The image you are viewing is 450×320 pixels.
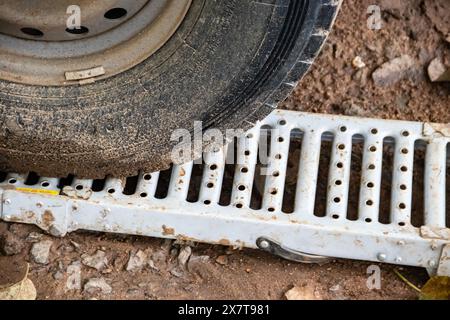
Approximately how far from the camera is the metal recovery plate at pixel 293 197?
2.25 meters

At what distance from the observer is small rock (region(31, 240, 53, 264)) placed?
2.30 metres

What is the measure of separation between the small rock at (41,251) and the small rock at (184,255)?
351 millimetres

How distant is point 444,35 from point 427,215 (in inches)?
27.9

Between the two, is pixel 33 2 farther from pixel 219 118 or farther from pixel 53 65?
pixel 219 118

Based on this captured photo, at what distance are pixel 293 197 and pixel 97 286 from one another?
61 centimetres

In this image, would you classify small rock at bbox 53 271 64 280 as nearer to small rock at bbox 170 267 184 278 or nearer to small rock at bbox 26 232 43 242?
small rock at bbox 26 232 43 242

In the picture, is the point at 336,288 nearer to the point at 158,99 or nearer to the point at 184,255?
the point at 184,255

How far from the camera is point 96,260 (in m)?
2.31

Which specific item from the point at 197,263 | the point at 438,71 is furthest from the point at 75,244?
the point at 438,71

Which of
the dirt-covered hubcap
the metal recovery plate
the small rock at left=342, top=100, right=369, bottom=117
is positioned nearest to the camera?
the dirt-covered hubcap

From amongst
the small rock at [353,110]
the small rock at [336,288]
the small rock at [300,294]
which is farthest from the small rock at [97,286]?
the small rock at [353,110]

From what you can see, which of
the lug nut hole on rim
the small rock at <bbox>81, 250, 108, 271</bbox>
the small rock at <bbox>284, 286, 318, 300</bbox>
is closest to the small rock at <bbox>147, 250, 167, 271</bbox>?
the small rock at <bbox>81, 250, 108, 271</bbox>

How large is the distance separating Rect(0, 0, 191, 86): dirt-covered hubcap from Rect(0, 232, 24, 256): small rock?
43cm

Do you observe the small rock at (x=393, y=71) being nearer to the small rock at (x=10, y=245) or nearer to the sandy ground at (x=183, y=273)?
the sandy ground at (x=183, y=273)
